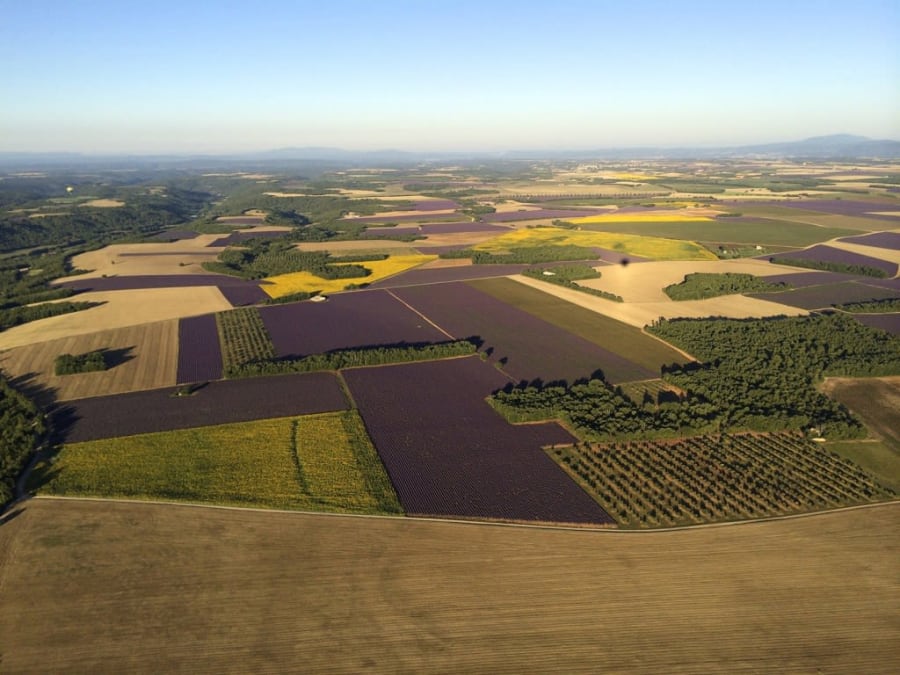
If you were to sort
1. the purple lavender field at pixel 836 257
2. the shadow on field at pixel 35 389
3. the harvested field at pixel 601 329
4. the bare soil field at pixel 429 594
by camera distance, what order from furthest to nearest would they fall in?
the purple lavender field at pixel 836 257, the harvested field at pixel 601 329, the shadow on field at pixel 35 389, the bare soil field at pixel 429 594

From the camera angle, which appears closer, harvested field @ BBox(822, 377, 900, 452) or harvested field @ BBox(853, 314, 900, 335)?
harvested field @ BBox(822, 377, 900, 452)

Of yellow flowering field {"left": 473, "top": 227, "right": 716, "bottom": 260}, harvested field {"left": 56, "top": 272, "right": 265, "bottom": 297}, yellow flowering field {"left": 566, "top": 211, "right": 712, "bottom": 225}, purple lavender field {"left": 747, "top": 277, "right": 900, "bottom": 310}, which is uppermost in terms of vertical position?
yellow flowering field {"left": 566, "top": 211, "right": 712, "bottom": 225}

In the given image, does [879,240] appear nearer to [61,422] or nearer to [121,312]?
[121,312]

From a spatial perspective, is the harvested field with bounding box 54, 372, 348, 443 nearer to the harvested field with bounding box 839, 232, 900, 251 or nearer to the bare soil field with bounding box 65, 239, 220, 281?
the bare soil field with bounding box 65, 239, 220, 281

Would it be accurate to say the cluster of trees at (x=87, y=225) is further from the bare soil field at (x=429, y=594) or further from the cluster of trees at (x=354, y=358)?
the bare soil field at (x=429, y=594)

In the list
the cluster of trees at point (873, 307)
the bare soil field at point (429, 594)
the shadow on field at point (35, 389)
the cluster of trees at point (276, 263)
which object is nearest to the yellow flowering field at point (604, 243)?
the cluster of trees at point (276, 263)

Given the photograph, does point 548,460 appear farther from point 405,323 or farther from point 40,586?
point 405,323

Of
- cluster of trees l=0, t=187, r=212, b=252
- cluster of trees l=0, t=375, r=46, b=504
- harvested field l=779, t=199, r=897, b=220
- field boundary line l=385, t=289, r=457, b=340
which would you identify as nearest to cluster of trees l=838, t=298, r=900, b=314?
field boundary line l=385, t=289, r=457, b=340

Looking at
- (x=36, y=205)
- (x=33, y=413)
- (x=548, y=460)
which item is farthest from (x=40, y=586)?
(x=36, y=205)
